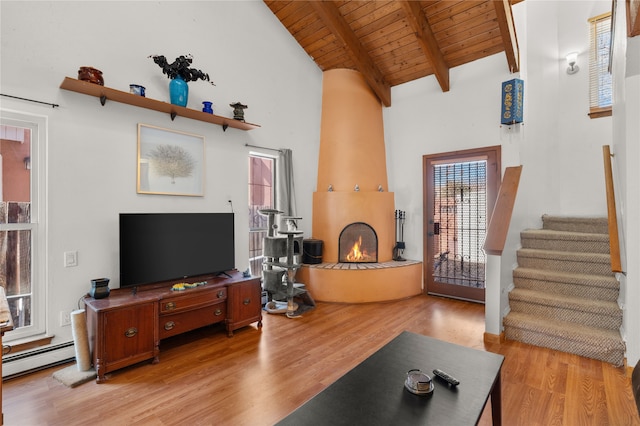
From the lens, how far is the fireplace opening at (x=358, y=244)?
4910 millimetres

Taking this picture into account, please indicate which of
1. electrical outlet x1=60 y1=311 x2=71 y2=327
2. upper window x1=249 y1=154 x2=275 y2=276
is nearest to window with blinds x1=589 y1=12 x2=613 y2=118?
upper window x1=249 y1=154 x2=275 y2=276

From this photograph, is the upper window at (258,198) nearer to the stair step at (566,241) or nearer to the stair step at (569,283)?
the stair step at (569,283)

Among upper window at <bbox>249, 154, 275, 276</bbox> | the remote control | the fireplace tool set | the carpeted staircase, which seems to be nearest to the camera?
the remote control

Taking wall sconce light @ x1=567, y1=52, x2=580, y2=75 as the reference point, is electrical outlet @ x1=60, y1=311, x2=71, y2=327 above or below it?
below

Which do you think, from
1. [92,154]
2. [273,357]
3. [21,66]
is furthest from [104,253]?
[273,357]

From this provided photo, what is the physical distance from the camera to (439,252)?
4.91m

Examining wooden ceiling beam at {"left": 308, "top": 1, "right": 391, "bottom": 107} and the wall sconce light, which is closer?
wooden ceiling beam at {"left": 308, "top": 1, "right": 391, "bottom": 107}

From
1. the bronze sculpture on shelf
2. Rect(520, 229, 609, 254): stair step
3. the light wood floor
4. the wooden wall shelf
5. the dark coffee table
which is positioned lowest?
the light wood floor

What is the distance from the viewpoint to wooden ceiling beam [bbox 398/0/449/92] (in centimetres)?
394

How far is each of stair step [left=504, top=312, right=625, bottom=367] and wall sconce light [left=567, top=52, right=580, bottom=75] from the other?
A: 3.66 metres

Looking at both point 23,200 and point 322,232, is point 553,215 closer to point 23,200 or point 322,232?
point 322,232

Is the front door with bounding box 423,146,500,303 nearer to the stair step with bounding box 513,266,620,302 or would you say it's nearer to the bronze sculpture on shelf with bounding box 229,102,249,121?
the stair step with bounding box 513,266,620,302

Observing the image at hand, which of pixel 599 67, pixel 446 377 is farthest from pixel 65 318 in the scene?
pixel 599 67

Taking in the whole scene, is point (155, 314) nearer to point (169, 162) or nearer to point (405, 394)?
point (169, 162)
